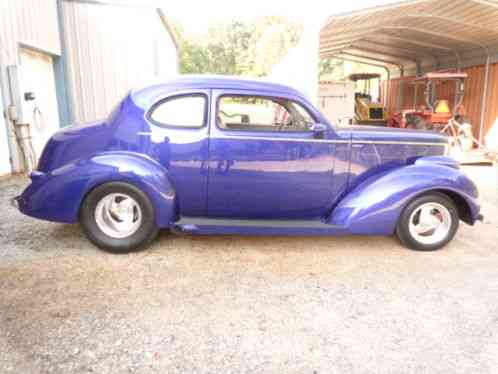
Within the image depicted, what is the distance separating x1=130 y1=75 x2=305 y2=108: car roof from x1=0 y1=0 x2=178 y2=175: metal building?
4336mm

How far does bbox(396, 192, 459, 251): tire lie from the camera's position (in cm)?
410

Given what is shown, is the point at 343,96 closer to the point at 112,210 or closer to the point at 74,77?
the point at 74,77

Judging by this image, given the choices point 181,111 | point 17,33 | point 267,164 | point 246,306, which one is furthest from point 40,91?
point 246,306

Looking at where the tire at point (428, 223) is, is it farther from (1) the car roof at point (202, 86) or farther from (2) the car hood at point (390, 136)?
(1) the car roof at point (202, 86)

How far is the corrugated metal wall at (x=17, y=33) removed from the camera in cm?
702

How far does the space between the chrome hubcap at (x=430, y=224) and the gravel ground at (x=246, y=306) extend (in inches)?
7.6

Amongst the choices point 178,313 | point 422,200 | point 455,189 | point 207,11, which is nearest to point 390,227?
point 422,200

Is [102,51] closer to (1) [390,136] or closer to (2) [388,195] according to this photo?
(1) [390,136]

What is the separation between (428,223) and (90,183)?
361 centimetres

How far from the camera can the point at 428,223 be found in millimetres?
4234

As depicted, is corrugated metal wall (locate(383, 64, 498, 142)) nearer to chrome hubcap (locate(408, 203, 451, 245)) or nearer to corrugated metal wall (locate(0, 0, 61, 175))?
chrome hubcap (locate(408, 203, 451, 245))

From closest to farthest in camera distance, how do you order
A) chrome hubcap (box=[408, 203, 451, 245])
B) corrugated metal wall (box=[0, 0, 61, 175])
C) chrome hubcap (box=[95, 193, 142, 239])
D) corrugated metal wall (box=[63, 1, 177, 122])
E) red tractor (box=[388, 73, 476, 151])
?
1. chrome hubcap (box=[95, 193, 142, 239])
2. chrome hubcap (box=[408, 203, 451, 245])
3. corrugated metal wall (box=[0, 0, 61, 175])
4. corrugated metal wall (box=[63, 1, 177, 122])
5. red tractor (box=[388, 73, 476, 151])

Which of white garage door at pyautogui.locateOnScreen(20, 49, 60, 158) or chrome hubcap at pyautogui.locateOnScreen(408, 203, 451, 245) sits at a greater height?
white garage door at pyautogui.locateOnScreen(20, 49, 60, 158)

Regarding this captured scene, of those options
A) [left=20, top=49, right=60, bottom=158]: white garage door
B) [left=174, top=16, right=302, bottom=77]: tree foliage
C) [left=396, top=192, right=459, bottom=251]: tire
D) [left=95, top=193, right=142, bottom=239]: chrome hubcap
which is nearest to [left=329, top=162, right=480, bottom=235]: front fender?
[left=396, top=192, right=459, bottom=251]: tire
